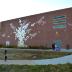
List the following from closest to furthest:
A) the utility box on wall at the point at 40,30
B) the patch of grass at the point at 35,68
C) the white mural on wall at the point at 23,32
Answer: the patch of grass at the point at 35,68 → the utility box on wall at the point at 40,30 → the white mural on wall at the point at 23,32

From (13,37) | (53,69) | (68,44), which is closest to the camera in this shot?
(53,69)

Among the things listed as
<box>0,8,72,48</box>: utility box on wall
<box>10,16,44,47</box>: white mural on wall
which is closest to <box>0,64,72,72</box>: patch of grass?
<box>0,8,72,48</box>: utility box on wall

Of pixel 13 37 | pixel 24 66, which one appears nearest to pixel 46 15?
pixel 13 37

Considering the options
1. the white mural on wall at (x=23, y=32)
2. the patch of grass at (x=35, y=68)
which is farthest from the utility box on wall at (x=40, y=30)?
the patch of grass at (x=35, y=68)

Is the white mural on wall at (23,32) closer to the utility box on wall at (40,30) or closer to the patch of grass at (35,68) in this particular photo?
the utility box on wall at (40,30)

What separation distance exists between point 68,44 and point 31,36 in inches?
381

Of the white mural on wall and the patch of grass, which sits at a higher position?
the white mural on wall

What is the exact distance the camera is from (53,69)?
45.1 ft

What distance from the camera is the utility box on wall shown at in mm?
42531

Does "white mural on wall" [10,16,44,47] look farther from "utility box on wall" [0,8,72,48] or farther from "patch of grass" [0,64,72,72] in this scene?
"patch of grass" [0,64,72,72]

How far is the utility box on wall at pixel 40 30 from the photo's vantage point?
4253cm

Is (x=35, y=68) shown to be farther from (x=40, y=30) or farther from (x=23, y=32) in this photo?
(x=23, y=32)

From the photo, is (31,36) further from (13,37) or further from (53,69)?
(53,69)

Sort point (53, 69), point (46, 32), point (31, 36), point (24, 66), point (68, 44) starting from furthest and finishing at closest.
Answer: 1. point (31, 36)
2. point (46, 32)
3. point (68, 44)
4. point (24, 66)
5. point (53, 69)
